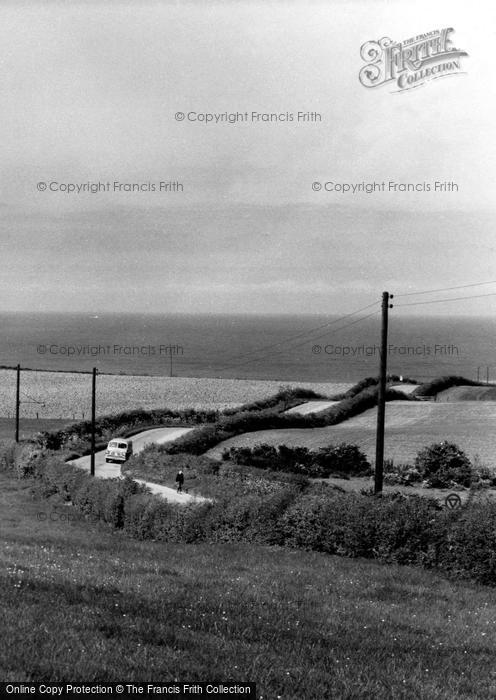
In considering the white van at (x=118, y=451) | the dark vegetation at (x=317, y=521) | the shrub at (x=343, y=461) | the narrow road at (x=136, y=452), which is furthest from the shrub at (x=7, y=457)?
the shrub at (x=343, y=461)

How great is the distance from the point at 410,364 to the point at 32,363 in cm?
9780

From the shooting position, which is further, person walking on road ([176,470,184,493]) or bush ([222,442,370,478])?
bush ([222,442,370,478])

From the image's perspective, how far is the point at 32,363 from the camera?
579ft

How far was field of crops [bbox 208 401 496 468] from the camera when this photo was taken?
40.6 meters

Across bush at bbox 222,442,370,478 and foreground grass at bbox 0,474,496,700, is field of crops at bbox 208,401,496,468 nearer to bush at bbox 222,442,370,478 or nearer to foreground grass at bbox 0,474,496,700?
bush at bbox 222,442,370,478

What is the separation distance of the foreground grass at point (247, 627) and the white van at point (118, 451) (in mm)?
22166

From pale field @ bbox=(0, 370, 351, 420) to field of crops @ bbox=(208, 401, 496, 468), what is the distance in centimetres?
3133

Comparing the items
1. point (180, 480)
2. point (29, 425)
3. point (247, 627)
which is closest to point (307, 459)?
point (180, 480)

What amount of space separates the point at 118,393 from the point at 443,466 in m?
68.6

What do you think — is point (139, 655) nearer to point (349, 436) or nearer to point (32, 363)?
point (349, 436)

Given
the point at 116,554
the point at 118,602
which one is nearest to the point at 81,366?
the point at 116,554

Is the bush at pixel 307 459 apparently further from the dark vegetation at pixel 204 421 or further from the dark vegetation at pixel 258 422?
the dark vegetation at pixel 204 421

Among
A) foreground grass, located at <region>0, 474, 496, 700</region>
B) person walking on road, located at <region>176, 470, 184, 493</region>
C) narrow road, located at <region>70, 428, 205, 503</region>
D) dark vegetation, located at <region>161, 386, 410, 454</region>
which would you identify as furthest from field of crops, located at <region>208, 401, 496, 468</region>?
foreground grass, located at <region>0, 474, 496, 700</region>

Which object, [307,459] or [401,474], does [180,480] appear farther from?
[401,474]
